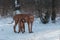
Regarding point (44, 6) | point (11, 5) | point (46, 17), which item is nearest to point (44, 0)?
point (44, 6)

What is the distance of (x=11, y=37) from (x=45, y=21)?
5.52 metres

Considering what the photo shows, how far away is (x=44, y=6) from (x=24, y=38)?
399 inches

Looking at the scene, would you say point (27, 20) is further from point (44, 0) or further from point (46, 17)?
point (44, 0)

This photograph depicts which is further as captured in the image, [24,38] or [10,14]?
[10,14]

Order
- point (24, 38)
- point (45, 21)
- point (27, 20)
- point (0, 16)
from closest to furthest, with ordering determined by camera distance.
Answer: point (24, 38), point (27, 20), point (45, 21), point (0, 16)

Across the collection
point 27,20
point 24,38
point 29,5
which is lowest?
point 24,38

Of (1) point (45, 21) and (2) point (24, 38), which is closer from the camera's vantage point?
(2) point (24, 38)

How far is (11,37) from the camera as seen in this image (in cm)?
1104

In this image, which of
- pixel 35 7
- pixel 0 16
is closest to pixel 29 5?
pixel 35 7

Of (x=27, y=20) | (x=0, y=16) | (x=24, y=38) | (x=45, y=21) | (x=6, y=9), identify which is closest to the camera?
(x=24, y=38)

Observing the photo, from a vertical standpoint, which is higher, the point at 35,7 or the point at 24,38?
the point at 35,7

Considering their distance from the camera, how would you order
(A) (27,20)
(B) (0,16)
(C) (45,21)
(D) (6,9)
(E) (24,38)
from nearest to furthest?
1. (E) (24,38)
2. (A) (27,20)
3. (C) (45,21)
4. (B) (0,16)
5. (D) (6,9)

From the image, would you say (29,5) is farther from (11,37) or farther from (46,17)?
(11,37)

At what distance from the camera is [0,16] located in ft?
66.5
